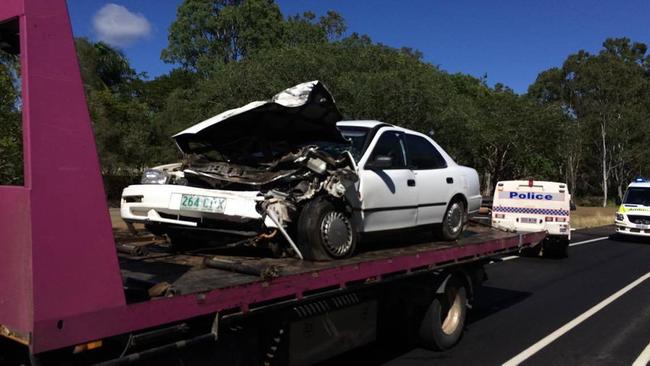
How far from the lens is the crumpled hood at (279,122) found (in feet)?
16.4

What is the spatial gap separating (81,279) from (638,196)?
71.4ft

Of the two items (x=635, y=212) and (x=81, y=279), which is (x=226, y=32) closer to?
(x=635, y=212)

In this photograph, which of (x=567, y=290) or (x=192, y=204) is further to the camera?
(x=567, y=290)

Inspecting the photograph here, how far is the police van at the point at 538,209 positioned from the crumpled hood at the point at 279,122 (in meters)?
9.94

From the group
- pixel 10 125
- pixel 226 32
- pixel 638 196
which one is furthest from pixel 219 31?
pixel 10 125

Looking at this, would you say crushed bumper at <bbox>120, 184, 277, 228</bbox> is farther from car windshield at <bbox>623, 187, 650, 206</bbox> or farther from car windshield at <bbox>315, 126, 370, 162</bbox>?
car windshield at <bbox>623, 187, 650, 206</bbox>

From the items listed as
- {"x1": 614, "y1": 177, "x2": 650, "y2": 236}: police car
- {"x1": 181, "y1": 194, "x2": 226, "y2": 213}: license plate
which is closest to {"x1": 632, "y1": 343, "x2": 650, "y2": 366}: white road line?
{"x1": 181, "y1": 194, "x2": 226, "y2": 213}: license plate

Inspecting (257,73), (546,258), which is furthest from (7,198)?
(257,73)

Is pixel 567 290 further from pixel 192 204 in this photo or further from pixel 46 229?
pixel 46 229

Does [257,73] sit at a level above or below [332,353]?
above

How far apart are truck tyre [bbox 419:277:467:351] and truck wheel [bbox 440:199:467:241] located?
24.3 inches

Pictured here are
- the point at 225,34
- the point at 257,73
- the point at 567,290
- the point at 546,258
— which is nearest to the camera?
the point at 567,290

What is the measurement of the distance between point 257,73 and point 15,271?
18.0 metres

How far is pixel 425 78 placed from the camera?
21.9m
